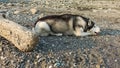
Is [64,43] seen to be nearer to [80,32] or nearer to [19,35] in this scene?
[80,32]

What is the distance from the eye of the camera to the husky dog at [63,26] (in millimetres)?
10359

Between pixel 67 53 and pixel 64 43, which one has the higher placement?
pixel 67 53

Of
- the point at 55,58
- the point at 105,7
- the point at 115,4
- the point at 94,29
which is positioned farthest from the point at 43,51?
the point at 115,4

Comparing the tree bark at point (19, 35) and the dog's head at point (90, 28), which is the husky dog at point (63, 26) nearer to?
the dog's head at point (90, 28)

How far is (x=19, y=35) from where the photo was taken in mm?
8328

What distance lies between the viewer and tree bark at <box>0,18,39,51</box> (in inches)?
321

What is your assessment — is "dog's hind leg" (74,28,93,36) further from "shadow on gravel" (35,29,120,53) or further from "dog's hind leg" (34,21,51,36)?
"dog's hind leg" (34,21,51,36)

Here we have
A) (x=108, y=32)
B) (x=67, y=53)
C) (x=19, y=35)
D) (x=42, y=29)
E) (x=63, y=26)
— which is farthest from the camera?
(x=108, y=32)

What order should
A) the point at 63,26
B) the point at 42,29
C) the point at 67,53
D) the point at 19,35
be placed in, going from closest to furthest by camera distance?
the point at 19,35 < the point at 67,53 < the point at 42,29 < the point at 63,26

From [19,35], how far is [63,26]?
2.37 meters

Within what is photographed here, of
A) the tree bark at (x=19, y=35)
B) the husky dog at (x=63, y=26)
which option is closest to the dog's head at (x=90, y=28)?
the husky dog at (x=63, y=26)

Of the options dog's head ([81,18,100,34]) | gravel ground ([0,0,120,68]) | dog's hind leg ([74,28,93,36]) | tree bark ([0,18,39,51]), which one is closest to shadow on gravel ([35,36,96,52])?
gravel ground ([0,0,120,68])

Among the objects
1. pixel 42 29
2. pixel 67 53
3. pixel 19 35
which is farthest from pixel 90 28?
pixel 19 35

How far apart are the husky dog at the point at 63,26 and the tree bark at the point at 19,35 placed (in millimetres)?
1609
